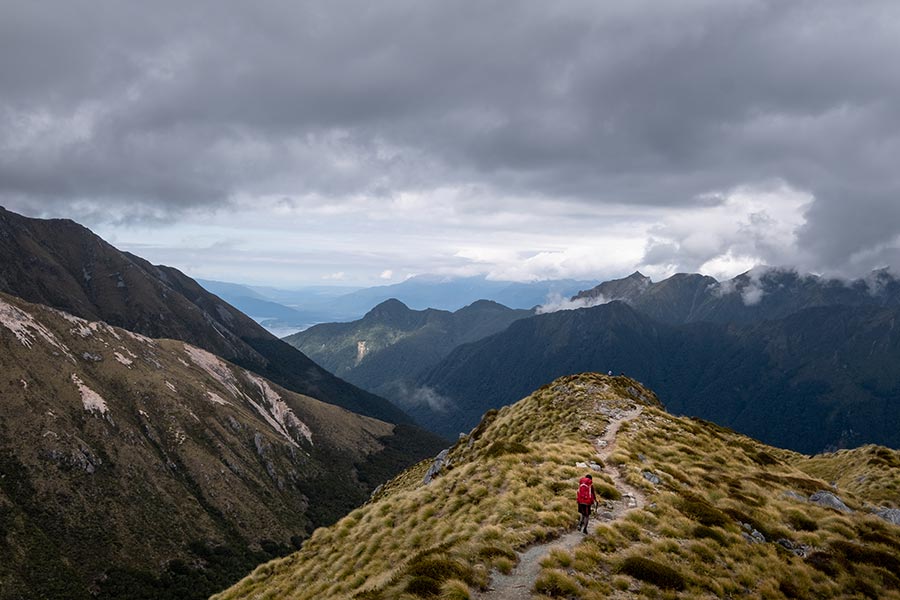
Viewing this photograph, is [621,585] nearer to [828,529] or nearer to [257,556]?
[828,529]

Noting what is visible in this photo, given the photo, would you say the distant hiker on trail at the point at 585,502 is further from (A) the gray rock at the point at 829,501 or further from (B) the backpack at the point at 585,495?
(A) the gray rock at the point at 829,501

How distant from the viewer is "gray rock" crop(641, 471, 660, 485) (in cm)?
3307

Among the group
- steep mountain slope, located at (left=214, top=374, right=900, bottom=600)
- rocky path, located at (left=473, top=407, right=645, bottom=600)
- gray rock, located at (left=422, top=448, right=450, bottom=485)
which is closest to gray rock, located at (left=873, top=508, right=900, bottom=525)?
steep mountain slope, located at (left=214, top=374, right=900, bottom=600)

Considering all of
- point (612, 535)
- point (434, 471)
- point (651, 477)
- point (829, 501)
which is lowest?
point (434, 471)

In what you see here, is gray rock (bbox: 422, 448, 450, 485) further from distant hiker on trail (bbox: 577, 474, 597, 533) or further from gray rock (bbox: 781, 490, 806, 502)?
gray rock (bbox: 781, 490, 806, 502)

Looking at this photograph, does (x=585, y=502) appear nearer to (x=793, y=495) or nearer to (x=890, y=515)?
(x=793, y=495)

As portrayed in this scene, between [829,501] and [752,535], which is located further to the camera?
[829,501]

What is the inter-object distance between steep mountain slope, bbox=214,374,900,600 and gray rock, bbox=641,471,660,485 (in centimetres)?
45

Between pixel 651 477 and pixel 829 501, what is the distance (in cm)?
1297

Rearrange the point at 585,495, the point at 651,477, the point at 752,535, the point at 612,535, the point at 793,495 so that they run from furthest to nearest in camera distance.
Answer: the point at 793,495
the point at 651,477
the point at 752,535
the point at 585,495
the point at 612,535

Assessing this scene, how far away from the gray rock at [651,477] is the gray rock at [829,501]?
11858mm

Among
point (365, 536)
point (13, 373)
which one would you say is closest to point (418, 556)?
point (365, 536)

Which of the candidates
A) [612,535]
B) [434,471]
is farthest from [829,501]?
[434,471]

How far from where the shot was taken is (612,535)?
23.7 meters
